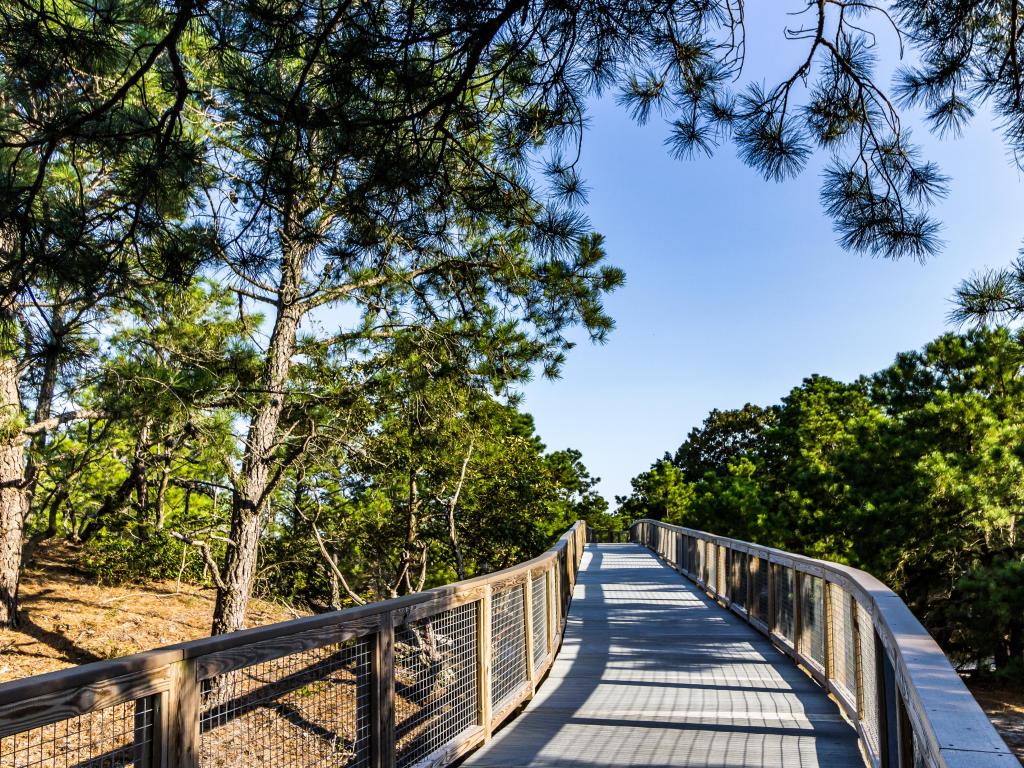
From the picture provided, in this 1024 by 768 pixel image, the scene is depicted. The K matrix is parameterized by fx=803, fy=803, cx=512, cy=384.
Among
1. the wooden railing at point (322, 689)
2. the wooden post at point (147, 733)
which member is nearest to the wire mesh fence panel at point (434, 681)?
the wooden railing at point (322, 689)

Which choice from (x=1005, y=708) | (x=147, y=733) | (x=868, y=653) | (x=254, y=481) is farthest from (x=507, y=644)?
(x=1005, y=708)

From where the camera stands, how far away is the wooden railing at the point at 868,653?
1.72 metres

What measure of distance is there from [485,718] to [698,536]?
10.5 m

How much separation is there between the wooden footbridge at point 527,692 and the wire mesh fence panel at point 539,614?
0.12ft

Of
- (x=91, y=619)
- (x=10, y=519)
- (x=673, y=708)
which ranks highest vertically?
(x=10, y=519)

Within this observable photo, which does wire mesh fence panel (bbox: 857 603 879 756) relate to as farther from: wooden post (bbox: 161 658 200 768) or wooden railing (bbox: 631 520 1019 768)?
wooden post (bbox: 161 658 200 768)

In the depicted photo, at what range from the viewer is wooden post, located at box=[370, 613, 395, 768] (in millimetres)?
3576

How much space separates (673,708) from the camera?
5.92 meters

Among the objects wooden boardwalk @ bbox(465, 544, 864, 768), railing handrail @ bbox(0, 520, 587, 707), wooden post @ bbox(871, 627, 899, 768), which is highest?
railing handrail @ bbox(0, 520, 587, 707)

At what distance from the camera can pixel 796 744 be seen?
192 inches

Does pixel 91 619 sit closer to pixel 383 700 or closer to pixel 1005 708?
pixel 383 700

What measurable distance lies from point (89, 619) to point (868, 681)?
10.00 meters

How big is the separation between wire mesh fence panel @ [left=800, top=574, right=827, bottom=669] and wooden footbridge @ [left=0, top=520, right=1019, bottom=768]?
0.02 meters

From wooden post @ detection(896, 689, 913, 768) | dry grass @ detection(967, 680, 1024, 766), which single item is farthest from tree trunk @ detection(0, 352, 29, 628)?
dry grass @ detection(967, 680, 1024, 766)
